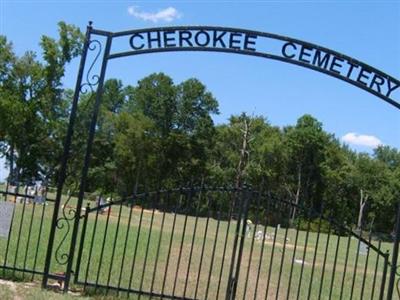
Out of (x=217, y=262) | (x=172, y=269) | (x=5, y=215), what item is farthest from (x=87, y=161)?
(x=217, y=262)

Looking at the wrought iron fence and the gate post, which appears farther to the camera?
the wrought iron fence

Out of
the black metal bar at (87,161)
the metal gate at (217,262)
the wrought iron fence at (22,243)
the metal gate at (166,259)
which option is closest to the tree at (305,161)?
the metal gate at (217,262)

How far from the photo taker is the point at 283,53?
8.80 metres

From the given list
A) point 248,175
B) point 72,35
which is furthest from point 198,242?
point 248,175

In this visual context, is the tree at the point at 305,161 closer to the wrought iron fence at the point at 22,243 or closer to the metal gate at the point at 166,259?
the metal gate at the point at 166,259

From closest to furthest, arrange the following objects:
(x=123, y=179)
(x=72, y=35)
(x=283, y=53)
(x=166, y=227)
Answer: (x=283, y=53)
(x=166, y=227)
(x=72, y=35)
(x=123, y=179)

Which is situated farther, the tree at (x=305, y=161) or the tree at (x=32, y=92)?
the tree at (x=305, y=161)

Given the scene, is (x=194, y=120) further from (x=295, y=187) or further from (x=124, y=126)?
(x=295, y=187)

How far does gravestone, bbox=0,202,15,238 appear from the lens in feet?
29.2

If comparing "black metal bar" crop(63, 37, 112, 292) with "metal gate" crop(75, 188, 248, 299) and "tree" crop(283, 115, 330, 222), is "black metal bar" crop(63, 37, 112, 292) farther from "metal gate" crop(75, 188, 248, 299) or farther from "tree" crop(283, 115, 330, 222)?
"tree" crop(283, 115, 330, 222)

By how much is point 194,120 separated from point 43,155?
61.5 ft

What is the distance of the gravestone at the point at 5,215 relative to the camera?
891cm

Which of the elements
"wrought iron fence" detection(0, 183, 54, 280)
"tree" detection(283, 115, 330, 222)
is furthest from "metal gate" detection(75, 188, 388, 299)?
"tree" detection(283, 115, 330, 222)

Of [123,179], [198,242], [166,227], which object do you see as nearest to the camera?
[198,242]
